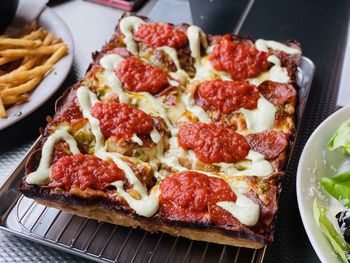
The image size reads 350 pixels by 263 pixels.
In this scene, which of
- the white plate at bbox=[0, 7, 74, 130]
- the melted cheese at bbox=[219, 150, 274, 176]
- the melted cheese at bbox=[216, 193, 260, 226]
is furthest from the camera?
the white plate at bbox=[0, 7, 74, 130]

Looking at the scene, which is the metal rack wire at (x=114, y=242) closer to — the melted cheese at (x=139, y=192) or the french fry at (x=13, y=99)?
the melted cheese at (x=139, y=192)

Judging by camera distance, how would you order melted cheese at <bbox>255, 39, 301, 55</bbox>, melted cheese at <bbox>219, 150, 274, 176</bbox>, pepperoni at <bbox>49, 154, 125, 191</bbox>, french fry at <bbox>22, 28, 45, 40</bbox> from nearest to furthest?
pepperoni at <bbox>49, 154, 125, 191</bbox> → melted cheese at <bbox>219, 150, 274, 176</bbox> → melted cheese at <bbox>255, 39, 301, 55</bbox> → french fry at <bbox>22, 28, 45, 40</bbox>

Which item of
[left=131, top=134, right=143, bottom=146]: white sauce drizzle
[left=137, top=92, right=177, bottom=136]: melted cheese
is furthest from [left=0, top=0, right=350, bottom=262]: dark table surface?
[left=131, top=134, right=143, bottom=146]: white sauce drizzle

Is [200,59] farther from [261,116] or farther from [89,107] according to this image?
[89,107]

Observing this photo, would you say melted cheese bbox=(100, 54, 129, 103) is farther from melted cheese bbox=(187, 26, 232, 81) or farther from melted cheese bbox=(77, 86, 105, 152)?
melted cheese bbox=(187, 26, 232, 81)

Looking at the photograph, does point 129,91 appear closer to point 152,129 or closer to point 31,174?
point 152,129

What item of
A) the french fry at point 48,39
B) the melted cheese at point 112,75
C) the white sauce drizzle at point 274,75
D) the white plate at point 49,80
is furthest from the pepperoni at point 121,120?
the french fry at point 48,39

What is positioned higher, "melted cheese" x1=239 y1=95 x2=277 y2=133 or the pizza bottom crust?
"melted cheese" x1=239 y1=95 x2=277 y2=133

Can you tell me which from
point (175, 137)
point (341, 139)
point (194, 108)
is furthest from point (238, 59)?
point (341, 139)
